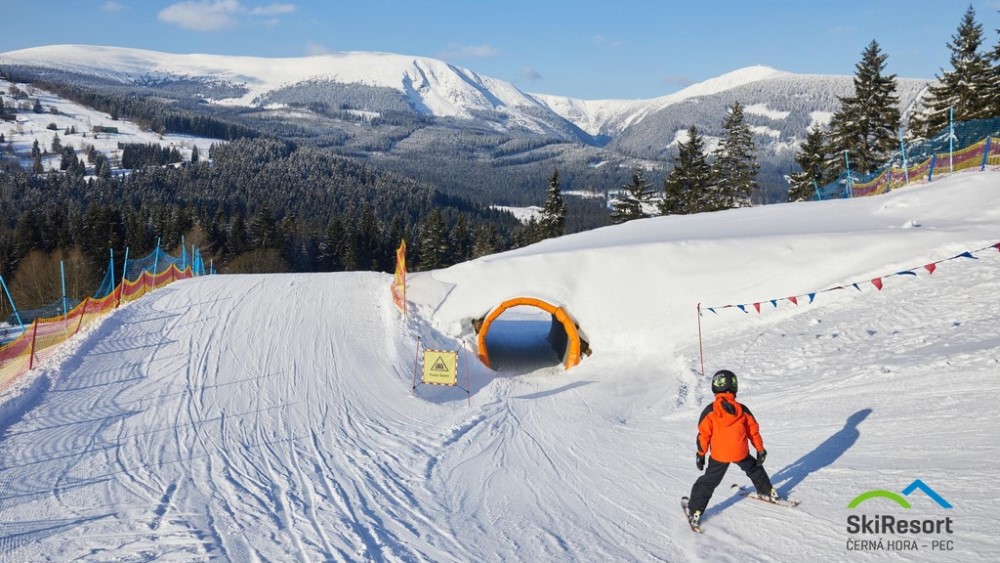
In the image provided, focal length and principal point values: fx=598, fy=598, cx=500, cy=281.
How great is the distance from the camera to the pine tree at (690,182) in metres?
42.2

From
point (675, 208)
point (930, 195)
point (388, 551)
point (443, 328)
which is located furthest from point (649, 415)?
point (675, 208)

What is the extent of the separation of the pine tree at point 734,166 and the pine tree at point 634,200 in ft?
15.0

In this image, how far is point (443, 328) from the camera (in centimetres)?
1778

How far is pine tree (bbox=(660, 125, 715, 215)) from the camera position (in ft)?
138

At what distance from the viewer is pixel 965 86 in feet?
111

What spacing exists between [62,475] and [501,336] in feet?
50.6

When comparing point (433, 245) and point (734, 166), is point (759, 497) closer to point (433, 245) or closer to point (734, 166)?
point (734, 166)

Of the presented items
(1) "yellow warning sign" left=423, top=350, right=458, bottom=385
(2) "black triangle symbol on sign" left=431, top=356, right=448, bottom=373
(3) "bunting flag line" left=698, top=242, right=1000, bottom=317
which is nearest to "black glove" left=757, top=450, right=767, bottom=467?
(3) "bunting flag line" left=698, top=242, right=1000, bottom=317

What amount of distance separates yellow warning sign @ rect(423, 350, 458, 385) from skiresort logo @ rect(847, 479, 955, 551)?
8.47 meters

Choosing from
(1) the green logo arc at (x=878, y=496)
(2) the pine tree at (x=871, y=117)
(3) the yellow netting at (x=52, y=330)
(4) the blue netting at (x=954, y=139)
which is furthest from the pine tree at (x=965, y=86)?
(3) the yellow netting at (x=52, y=330)

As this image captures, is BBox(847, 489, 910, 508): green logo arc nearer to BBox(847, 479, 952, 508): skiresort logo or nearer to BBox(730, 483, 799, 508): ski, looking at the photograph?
BBox(847, 479, 952, 508): skiresort logo

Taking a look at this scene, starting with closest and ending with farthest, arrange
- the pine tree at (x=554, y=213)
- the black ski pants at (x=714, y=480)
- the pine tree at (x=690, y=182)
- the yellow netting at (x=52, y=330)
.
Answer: the black ski pants at (x=714, y=480) → the yellow netting at (x=52, y=330) → the pine tree at (x=690, y=182) → the pine tree at (x=554, y=213)

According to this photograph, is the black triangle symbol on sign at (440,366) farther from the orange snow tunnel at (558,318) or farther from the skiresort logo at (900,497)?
the skiresort logo at (900,497)

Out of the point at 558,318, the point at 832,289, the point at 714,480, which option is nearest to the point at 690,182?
the point at 558,318
